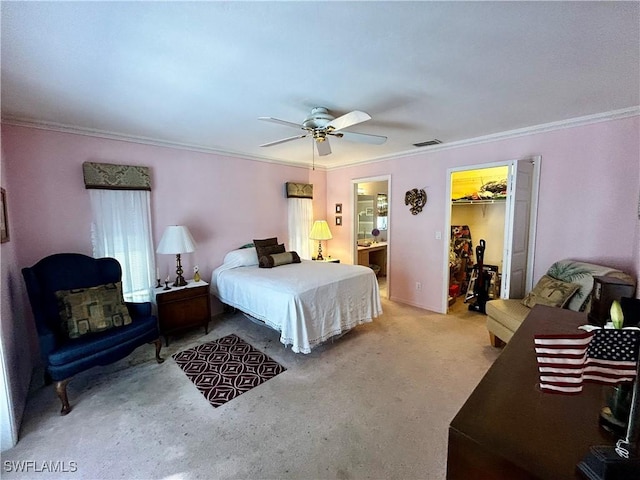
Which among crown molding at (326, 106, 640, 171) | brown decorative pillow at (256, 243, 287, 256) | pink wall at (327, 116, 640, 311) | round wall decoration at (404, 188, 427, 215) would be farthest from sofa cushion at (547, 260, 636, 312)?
brown decorative pillow at (256, 243, 287, 256)

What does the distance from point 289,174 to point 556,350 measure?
4.47 meters

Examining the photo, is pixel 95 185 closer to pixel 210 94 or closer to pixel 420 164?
pixel 210 94

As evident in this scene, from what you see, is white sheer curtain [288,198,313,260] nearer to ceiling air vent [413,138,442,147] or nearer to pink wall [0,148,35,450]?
ceiling air vent [413,138,442,147]

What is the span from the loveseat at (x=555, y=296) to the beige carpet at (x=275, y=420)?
0.35 metres

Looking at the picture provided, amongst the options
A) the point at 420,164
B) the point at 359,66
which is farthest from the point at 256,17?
the point at 420,164

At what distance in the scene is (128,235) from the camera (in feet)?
10.6

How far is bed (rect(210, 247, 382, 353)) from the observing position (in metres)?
2.68

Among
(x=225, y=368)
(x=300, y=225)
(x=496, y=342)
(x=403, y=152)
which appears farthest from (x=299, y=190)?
(x=496, y=342)

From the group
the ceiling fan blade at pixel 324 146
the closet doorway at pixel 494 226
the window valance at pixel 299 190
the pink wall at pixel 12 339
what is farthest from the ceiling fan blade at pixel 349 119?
the pink wall at pixel 12 339

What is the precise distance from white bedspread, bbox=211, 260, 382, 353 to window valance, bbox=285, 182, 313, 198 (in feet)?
5.11

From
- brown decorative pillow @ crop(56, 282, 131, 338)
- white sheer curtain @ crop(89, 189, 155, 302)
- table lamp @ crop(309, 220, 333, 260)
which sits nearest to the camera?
brown decorative pillow @ crop(56, 282, 131, 338)

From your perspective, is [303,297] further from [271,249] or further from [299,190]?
[299,190]

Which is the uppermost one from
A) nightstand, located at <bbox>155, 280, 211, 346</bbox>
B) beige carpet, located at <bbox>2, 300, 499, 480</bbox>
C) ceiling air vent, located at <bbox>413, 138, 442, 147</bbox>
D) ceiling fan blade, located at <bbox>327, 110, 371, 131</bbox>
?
ceiling air vent, located at <bbox>413, 138, 442, 147</bbox>

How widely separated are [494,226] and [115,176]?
566cm
